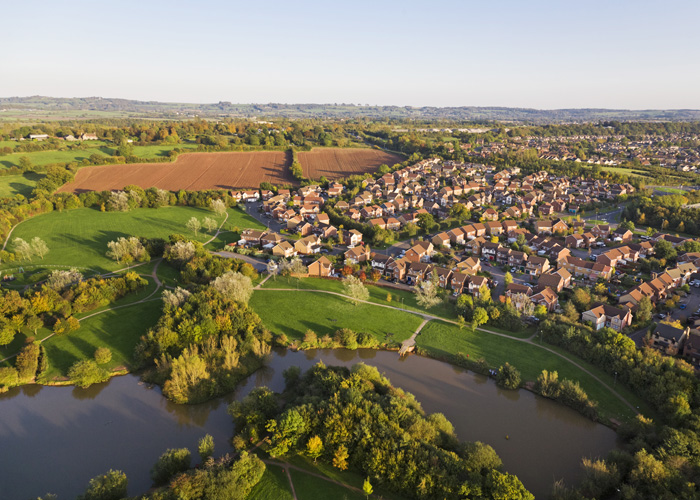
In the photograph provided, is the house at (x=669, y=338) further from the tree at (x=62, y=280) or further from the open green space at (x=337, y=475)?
the tree at (x=62, y=280)

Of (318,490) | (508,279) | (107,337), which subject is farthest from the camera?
(508,279)

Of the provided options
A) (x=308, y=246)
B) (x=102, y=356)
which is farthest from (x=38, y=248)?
(x=308, y=246)

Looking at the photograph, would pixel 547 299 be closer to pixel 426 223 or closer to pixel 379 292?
pixel 379 292

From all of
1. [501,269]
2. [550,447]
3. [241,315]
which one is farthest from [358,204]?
[550,447]

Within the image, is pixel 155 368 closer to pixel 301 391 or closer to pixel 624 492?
pixel 301 391

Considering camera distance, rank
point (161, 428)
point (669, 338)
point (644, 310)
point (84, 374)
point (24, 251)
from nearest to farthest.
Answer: point (161, 428)
point (84, 374)
point (669, 338)
point (644, 310)
point (24, 251)

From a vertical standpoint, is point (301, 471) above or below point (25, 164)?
below
